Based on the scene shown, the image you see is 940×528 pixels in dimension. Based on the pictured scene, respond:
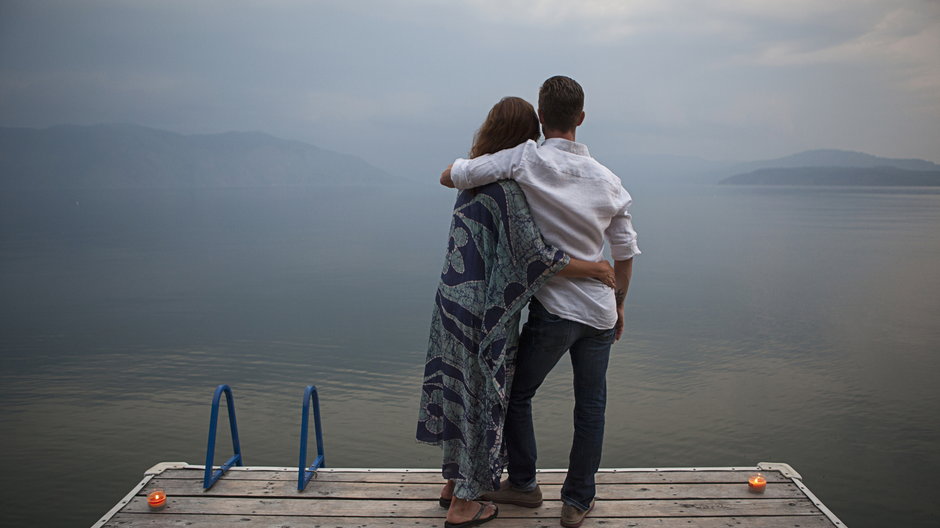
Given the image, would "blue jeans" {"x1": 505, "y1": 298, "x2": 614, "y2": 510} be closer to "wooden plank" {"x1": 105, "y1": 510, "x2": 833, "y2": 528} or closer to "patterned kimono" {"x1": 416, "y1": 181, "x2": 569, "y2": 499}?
"patterned kimono" {"x1": 416, "y1": 181, "x2": 569, "y2": 499}

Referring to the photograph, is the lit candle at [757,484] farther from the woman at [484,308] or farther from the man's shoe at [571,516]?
the woman at [484,308]

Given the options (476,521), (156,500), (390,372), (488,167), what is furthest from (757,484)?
(390,372)

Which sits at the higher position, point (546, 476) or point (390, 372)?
point (546, 476)

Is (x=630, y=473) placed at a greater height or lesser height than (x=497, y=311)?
lesser

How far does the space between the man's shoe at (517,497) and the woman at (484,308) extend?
14 cm

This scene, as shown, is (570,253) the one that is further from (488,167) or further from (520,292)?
(488,167)

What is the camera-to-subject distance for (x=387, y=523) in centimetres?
306

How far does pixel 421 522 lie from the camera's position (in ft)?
10.1

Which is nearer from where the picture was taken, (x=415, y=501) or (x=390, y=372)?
(x=415, y=501)

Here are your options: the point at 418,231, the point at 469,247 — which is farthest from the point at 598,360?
the point at 418,231

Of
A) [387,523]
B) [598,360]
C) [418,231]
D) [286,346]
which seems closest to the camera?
[598,360]

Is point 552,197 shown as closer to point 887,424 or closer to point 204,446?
point 204,446

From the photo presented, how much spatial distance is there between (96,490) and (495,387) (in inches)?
189

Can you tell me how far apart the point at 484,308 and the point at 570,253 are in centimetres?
41
